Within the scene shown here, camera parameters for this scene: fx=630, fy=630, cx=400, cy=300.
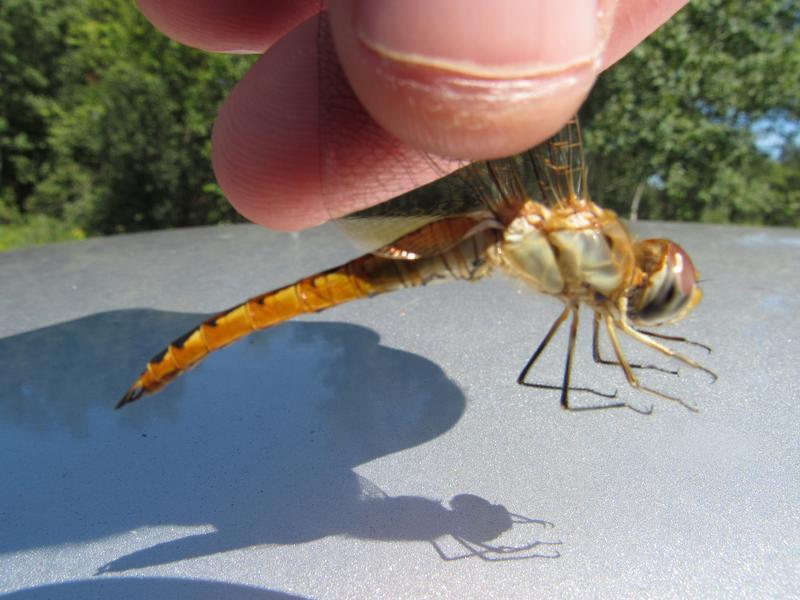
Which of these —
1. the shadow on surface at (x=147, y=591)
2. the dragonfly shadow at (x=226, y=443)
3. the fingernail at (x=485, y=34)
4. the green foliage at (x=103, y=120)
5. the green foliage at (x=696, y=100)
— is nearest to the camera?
the fingernail at (x=485, y=34)

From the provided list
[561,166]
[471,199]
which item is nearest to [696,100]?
[561,166]

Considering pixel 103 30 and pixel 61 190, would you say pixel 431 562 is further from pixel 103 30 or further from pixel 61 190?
pixel 61 190

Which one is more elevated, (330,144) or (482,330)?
(330,144)

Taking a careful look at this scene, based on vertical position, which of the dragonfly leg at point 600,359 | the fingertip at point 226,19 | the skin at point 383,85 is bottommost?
the dragonfly leg at point 600,359

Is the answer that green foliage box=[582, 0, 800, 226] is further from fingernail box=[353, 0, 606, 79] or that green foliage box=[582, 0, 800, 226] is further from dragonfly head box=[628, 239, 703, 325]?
fingernail box=[353, 0, 606, 79]

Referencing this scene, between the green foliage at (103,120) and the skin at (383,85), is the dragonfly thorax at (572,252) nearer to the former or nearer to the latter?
the skin at (383,85)

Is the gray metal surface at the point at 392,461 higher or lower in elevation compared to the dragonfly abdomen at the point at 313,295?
lower

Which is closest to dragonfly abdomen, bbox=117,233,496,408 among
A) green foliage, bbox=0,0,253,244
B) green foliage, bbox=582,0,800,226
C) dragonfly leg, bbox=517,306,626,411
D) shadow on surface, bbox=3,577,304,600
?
dragonfly leg, bbox=517,306,626,411

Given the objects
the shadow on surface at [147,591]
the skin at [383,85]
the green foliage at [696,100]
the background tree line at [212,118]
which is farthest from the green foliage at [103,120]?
the shadow on surface at [147,591]

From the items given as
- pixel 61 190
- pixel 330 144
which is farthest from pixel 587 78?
pixel 61 190
